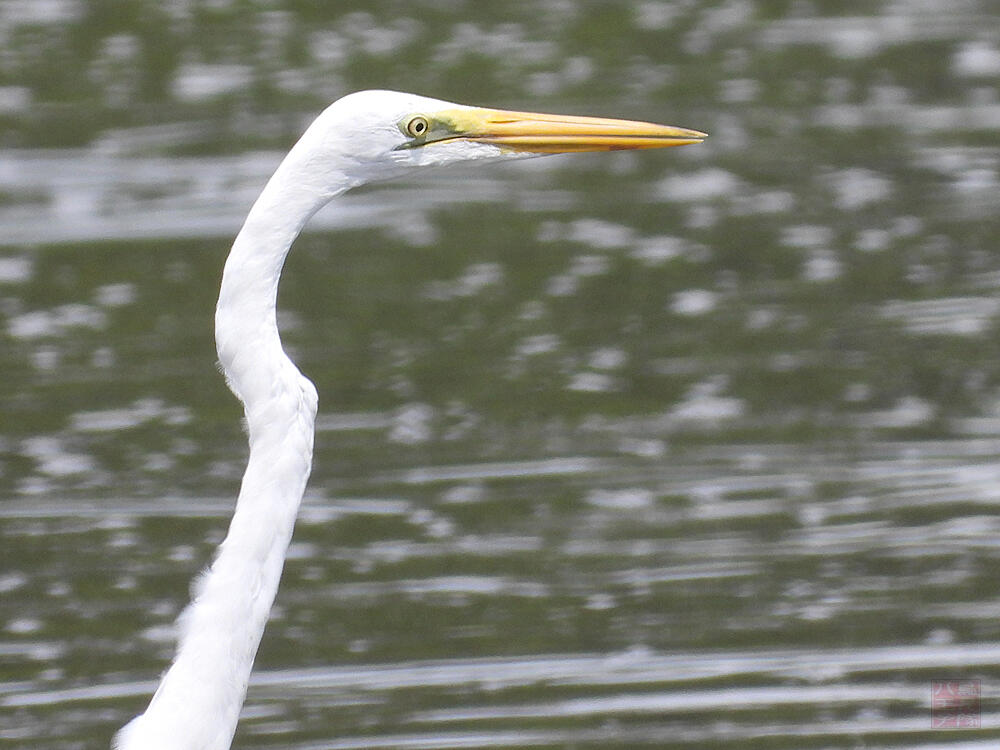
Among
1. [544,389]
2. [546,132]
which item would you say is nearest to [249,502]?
[546,132]

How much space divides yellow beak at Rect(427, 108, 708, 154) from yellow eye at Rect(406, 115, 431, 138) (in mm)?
28

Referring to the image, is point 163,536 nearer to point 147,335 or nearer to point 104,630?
point 104,630

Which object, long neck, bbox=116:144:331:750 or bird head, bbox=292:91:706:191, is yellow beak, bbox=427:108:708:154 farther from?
long neck, bbox=116:144:331:750

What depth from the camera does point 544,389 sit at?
8047 millimetres

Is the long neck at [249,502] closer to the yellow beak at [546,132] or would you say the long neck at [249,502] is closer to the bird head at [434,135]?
the bird head at [434,135]

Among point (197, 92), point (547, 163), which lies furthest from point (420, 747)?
point (197, 92)

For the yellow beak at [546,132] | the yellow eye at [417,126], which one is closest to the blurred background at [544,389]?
the yellow beak at [546,132]

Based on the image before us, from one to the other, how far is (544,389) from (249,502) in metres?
4.02

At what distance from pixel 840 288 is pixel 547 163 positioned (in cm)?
233

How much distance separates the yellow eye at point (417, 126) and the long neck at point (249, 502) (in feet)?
1.17

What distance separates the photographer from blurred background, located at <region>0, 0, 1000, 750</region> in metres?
6.12

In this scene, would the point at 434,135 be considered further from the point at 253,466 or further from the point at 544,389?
the point at 544,389

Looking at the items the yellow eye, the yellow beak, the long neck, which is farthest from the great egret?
the yellow beak

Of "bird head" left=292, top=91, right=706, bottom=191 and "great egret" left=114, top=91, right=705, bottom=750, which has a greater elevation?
"bird head" left=292, top=91, right=706, bottom=191
